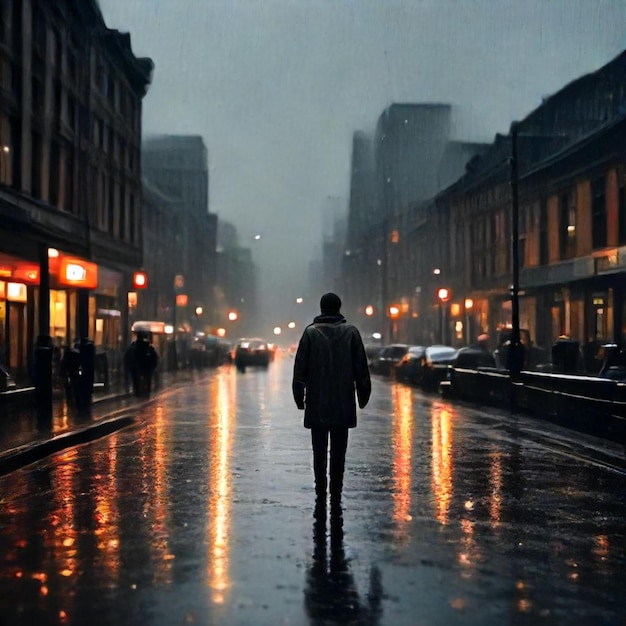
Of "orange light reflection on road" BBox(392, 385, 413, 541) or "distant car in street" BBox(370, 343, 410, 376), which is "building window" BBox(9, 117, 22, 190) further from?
"distant car in street" BBox(370, 343, 410, 376)

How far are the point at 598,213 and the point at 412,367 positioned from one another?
30.3 feet

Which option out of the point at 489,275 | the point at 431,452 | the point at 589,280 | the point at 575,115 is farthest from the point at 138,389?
the point at 489,275

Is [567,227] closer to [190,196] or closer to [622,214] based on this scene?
[622,214]

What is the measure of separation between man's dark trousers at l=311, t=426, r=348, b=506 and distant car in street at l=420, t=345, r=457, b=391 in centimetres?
2318

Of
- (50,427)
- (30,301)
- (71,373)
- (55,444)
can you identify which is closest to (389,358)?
(30,301)

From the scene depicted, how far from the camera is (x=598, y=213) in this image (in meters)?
36.8

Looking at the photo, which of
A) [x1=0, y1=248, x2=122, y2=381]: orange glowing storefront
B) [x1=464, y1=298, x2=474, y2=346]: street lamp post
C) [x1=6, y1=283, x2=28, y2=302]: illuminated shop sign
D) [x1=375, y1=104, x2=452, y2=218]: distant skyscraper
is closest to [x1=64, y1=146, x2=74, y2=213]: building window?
[x1=0, y1=248, x2=122, y2=381]: orange glowing storefront

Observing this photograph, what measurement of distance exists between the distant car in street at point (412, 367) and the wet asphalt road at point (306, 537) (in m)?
23.1

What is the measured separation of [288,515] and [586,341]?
30.5 metres

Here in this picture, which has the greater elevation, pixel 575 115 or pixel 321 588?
pixel 575 115

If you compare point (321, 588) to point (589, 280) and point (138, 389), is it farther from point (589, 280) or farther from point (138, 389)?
point (589, 280)

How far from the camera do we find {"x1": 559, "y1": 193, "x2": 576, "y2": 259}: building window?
39.9 metres

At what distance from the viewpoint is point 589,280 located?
36875 mm

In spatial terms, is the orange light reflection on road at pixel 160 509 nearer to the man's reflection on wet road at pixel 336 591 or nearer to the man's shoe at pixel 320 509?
the man's reflection on wet road at pixel 336 591
